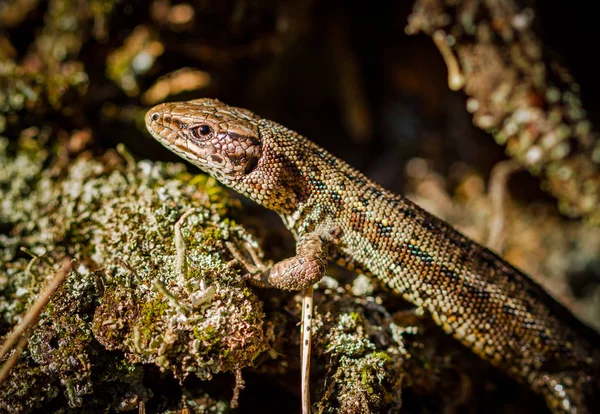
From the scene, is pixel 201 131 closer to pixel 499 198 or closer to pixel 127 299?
pixel 127 299

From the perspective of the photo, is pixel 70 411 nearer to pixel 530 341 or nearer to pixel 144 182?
pixel 144 182

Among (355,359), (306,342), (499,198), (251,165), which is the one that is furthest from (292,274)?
(499,198)

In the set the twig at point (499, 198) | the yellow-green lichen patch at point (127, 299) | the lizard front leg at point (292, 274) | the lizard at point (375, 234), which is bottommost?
the yellow-green lichen patch at point (127, 299)

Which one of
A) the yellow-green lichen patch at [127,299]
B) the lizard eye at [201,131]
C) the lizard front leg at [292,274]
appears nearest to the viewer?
the yellow-green lichen patch at [127,299]

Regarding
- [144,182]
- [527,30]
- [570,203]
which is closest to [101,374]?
[144,182]

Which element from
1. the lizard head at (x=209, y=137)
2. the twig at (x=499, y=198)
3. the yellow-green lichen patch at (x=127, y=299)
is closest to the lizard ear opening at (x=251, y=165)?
the lizard head at (x=209, y=137)

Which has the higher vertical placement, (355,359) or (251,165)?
(251,165)

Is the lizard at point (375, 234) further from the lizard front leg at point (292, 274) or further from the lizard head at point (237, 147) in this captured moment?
the lizard front leg at point (292, 274)

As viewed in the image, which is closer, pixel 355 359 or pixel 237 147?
pixel 355 359
